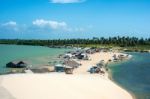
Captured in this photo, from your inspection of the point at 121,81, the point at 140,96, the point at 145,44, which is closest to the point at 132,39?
the point at 145,44

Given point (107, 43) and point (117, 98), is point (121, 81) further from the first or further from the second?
point (107, 43)

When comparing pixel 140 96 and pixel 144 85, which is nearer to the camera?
pixel 140 96

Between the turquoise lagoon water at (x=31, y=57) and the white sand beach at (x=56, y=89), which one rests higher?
the white sand beach at (x=56, y=89)

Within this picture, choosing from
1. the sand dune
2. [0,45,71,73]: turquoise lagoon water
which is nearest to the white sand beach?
the sand dune

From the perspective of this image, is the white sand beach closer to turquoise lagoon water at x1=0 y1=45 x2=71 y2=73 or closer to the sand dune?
the sand dune

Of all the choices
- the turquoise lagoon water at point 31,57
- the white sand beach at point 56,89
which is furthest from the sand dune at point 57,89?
the turquoise lagoon water at point 31,57

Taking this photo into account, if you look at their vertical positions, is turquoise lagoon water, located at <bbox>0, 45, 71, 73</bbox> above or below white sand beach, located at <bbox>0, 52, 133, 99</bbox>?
below

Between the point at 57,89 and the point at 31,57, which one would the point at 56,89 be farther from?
the point at 31,57

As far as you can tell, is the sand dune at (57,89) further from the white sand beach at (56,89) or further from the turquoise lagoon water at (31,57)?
the turquoise lagoon water at (31,57)

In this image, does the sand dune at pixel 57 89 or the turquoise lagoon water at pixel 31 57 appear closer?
the sand dune at pixel 57 89

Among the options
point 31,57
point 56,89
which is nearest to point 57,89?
point 56,89

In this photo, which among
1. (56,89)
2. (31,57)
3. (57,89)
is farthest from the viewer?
(31,57)
